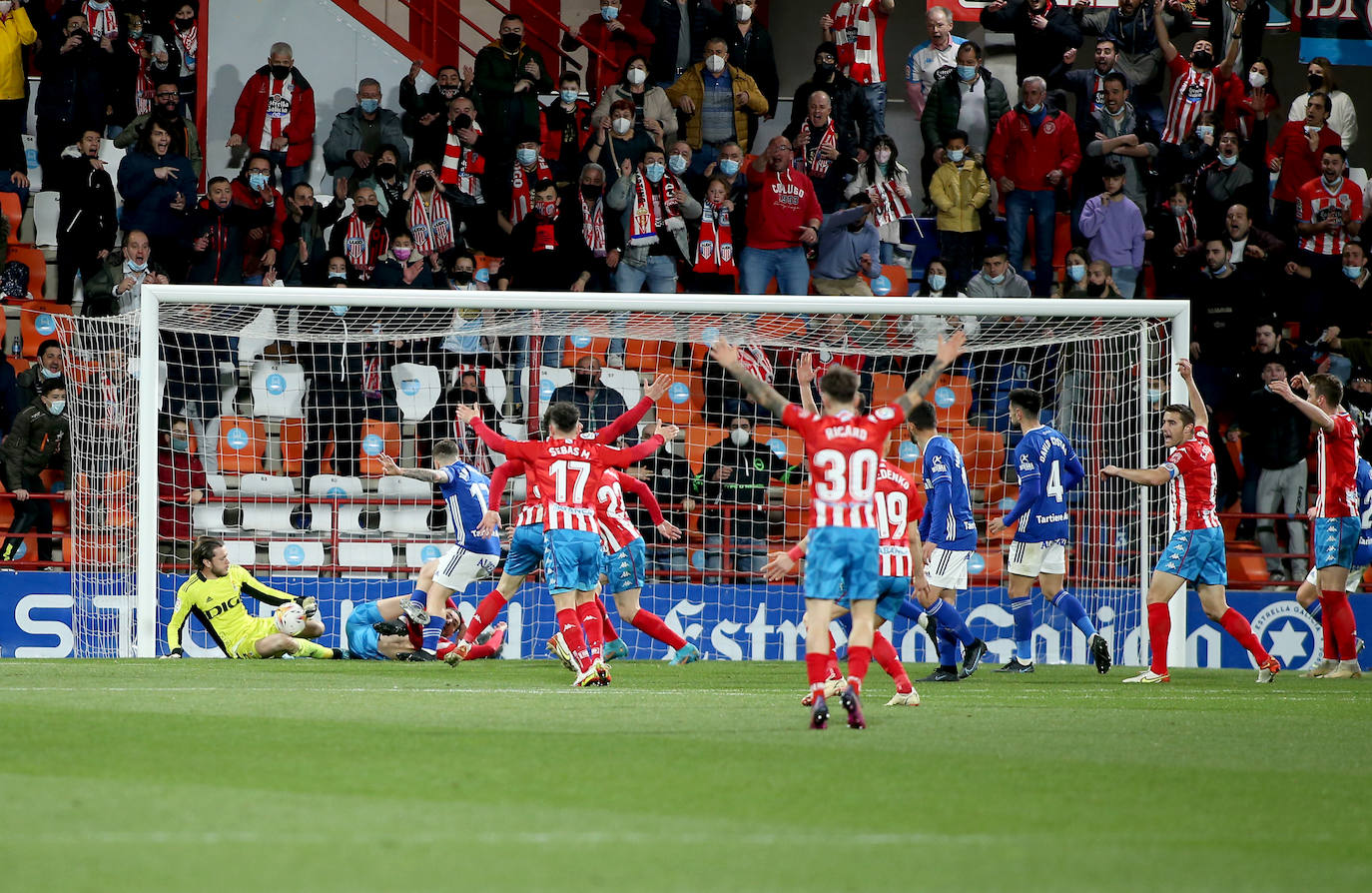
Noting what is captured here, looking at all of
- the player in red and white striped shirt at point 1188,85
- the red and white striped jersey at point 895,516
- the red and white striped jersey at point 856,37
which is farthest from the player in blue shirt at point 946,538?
the player in red and white striped shirt at point 1188,85

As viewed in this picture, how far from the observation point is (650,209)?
18.5 m

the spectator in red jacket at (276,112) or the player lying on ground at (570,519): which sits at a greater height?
the spectator in red jacket at (276,112)

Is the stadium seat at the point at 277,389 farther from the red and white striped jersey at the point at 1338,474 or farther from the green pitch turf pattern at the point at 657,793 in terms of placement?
the red and white striped jersey at the point at 1338,474

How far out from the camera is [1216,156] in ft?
65.1

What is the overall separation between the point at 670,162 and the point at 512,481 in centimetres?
410

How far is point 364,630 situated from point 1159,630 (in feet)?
21.9

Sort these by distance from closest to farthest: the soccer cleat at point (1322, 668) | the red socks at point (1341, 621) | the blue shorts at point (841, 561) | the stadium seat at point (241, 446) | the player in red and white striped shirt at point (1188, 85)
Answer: the blue shorts at point (841, 561) → the red socks at point (1341, 621) → the soccer cleat at point (1322, 668) → the stadium seat at point (241, 446) → the player in red and white striped shirt at point (1188, 85)

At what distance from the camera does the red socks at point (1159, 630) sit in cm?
1266

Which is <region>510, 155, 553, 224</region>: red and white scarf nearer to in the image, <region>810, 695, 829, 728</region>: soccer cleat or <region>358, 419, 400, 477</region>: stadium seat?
<region>358, 419, 400, 477</region>: stadium seat

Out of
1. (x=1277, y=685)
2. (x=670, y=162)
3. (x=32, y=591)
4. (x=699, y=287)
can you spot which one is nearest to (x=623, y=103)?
(x=670, y=162)

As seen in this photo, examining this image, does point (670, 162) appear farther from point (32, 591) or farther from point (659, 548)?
point (32, 591)

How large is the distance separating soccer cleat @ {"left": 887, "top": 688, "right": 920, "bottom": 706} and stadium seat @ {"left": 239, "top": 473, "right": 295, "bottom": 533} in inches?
326

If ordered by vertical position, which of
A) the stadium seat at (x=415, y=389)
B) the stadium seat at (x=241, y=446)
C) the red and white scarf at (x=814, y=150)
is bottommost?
the stadium seat at (x=241, y=446)

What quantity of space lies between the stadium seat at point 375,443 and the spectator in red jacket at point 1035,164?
7511 mm
